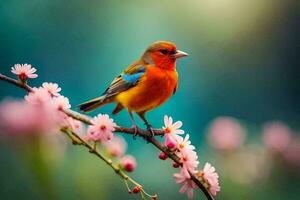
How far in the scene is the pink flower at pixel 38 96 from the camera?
58 centimetres

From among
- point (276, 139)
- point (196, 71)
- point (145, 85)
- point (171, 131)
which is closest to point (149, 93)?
point (145, 85)

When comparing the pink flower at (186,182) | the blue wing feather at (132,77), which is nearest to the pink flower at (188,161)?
the pink flower at (186,182)

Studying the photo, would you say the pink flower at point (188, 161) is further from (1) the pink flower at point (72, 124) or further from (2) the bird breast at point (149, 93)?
(2) the bird breast at point (149, 93)

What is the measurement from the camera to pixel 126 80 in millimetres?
1005

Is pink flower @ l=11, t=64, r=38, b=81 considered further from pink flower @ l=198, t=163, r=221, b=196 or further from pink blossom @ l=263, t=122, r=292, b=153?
pink blossom @ l=263, t=122, r=292, b=153

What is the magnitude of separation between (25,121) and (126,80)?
0.63m

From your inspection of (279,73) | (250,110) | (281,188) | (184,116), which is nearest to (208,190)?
(281,188)

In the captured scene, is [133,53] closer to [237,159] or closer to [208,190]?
[237,159]

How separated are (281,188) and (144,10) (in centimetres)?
76

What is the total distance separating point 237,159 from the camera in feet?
3.77

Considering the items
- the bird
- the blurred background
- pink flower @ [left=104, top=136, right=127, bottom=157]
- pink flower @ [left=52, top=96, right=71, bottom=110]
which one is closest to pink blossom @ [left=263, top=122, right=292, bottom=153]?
the blurred background

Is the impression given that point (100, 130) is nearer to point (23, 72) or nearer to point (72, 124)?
point (72, 124)

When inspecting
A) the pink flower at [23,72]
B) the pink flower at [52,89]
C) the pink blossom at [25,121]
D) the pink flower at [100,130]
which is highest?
the pink flower at [23,72]

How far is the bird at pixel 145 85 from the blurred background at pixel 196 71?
0.47ft
